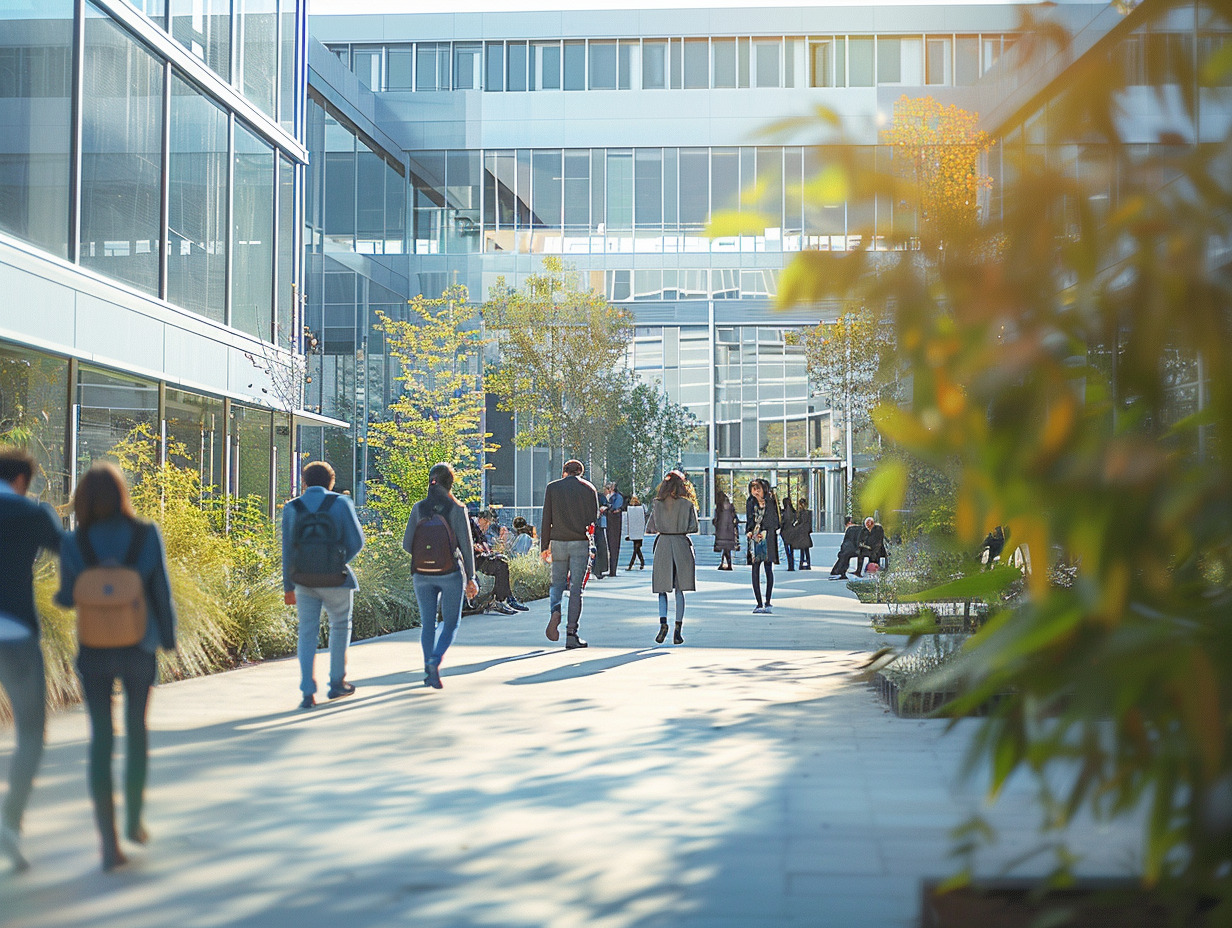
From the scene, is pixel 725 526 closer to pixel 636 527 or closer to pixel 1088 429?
pixel 636 527

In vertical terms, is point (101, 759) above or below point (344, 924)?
above

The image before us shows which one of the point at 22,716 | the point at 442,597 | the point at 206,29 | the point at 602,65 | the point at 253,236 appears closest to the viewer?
the point at 22,716

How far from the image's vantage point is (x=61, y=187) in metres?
14.9

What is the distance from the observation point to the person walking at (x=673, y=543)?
14.2 m

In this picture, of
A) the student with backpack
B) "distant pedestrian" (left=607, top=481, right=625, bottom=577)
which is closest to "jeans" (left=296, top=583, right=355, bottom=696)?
the student with backpack

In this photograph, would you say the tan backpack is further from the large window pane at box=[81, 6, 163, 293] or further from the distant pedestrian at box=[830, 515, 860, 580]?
the distant pedestrian at box=[830, 515, 860, 580]

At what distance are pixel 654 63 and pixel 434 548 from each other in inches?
1581

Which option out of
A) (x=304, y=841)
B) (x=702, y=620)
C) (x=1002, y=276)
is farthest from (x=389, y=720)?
(x=702, y=620)

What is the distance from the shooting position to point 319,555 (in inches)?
359

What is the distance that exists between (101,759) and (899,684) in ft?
20.0

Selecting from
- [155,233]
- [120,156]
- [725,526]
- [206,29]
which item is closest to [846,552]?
[725,526]

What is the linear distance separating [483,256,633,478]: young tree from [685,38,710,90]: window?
444 inches

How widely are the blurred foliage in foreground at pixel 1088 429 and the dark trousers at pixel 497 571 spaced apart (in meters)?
15.7

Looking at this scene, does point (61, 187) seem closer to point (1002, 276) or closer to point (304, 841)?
point (304, 841)
